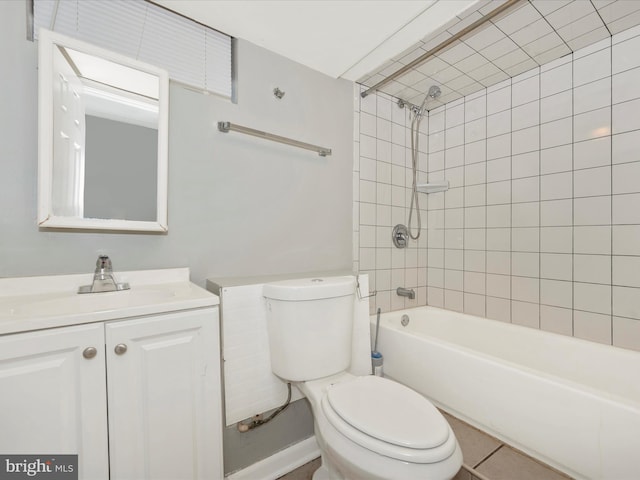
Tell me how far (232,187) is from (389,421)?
46.2 inches

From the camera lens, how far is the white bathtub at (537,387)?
3.35ft

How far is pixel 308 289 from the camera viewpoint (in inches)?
47.2

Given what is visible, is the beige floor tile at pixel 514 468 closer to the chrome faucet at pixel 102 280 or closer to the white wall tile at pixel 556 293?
the white wall tile at pixel 556 293

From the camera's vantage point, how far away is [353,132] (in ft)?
6.33

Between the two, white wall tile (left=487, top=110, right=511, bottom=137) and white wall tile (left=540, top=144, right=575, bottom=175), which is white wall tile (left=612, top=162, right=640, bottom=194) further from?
white wall tile (left=487, top=110, right=511, bottom=137)

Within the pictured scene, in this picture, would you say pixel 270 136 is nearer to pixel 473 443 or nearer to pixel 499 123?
pixel 499 123

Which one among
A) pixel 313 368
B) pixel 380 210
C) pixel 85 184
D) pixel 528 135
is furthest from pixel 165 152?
pixel 528 135

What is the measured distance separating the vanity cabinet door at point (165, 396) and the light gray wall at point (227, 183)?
0.46 meters

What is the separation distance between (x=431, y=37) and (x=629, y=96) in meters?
1.02

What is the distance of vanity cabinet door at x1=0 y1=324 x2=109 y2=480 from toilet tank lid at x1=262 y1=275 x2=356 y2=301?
582 mm

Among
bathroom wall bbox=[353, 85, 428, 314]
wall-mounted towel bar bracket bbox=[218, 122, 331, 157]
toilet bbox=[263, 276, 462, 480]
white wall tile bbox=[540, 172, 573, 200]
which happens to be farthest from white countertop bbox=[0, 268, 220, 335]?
white wall tile bbox=[540, 172, 573, 200]

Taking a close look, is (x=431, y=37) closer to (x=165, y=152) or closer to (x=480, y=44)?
(x=480, y=44)

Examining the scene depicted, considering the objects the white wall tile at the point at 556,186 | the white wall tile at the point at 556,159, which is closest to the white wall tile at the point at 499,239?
the white wall tile at the point at 556,186

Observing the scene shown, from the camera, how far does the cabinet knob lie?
Result: 786 millimetres
